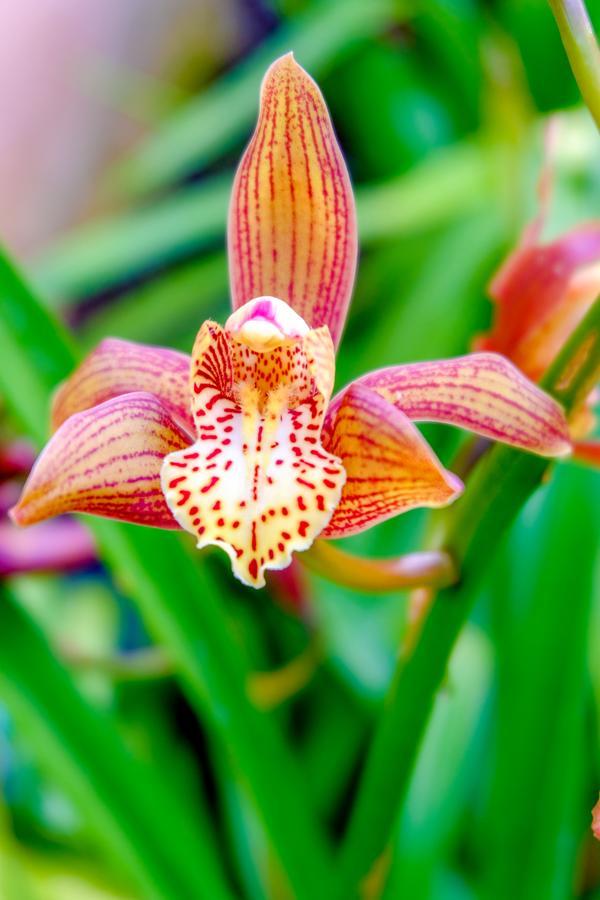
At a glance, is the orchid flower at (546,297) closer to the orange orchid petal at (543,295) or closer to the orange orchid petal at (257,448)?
the orange orchid petal at (543,295)

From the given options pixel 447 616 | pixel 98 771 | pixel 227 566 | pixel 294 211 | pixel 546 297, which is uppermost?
pixel 294 211

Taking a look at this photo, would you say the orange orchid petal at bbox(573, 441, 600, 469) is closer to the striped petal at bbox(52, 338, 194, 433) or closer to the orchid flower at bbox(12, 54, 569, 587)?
the orchid flower at bbox(12, 54, 569, 587)

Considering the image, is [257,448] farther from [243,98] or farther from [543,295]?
[243,98]

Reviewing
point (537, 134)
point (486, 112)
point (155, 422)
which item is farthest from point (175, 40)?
point (155, 422)

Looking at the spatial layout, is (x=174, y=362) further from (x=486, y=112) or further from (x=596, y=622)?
(x=486, y=112)

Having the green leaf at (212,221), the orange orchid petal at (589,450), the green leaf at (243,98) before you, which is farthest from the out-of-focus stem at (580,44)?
the green leaf at (243,98)

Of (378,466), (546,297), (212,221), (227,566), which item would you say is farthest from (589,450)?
(212,221)
